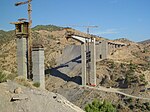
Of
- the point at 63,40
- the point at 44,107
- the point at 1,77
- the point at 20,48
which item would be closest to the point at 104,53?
the point at 20,48

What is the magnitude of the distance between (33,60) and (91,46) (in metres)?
15.4

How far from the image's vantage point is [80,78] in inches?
1821

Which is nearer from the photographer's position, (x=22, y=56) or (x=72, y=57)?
(x=22, y=56)

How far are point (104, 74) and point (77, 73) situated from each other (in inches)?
204

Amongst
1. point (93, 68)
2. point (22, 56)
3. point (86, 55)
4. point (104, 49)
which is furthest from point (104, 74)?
point (22, 56)

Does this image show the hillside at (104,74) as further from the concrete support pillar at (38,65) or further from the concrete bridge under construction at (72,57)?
the concrete support pillar at (38,65)

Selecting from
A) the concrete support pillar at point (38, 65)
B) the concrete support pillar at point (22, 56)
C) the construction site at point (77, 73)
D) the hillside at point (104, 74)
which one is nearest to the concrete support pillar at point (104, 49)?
the construction site at point (77, 73)

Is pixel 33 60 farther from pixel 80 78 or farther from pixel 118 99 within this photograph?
pixel 80 78

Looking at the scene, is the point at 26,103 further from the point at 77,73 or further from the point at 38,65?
the point at 77,73

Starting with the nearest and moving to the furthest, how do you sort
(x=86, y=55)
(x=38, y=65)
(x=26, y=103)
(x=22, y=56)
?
(x=26, y=103)
(x=38, y=65)
(x=22, y=56)
(x=86, y=55)

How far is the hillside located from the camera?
3662cm

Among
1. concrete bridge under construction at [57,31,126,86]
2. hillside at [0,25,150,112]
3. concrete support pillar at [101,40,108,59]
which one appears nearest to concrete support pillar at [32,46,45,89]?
hillside at [0,25,150,112]

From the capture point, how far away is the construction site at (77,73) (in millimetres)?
17848

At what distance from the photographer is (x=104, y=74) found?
154 ft
